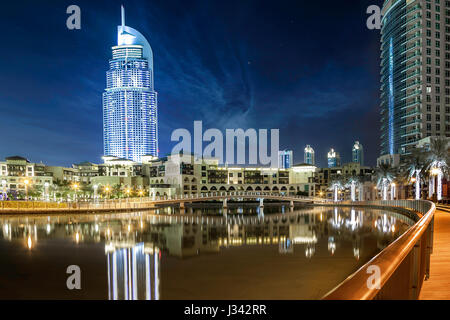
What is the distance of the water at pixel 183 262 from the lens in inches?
548

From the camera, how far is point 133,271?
17453 mm

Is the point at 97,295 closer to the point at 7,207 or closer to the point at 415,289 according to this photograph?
the point at 415,289

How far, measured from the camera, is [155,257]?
69.1 ft

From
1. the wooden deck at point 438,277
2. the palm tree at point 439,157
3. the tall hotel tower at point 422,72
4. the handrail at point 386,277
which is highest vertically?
the tall hotel tower at point 422,72

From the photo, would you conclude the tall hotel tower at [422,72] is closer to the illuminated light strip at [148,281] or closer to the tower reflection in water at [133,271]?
the tower reflection in water at [133,271]

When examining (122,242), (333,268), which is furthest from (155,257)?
(333,268)

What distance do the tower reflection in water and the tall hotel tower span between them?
3323 inches

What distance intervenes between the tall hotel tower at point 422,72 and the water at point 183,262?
68290mm

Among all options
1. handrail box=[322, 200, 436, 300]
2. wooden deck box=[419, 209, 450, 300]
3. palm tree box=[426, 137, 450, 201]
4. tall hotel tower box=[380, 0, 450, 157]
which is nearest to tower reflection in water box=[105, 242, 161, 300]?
wooden deck box=[419, 209, 450, 300]

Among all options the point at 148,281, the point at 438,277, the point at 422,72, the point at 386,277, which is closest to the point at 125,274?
the point at 148,281

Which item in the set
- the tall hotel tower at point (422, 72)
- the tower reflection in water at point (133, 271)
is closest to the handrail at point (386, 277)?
the tower reflection in water at point (133, 271)

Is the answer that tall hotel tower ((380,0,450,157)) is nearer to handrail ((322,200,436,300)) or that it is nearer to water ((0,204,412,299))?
water ((0,204,412,299))

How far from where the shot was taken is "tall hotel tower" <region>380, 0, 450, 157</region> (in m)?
85.8

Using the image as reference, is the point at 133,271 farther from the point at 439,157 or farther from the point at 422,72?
the point at 422,72
